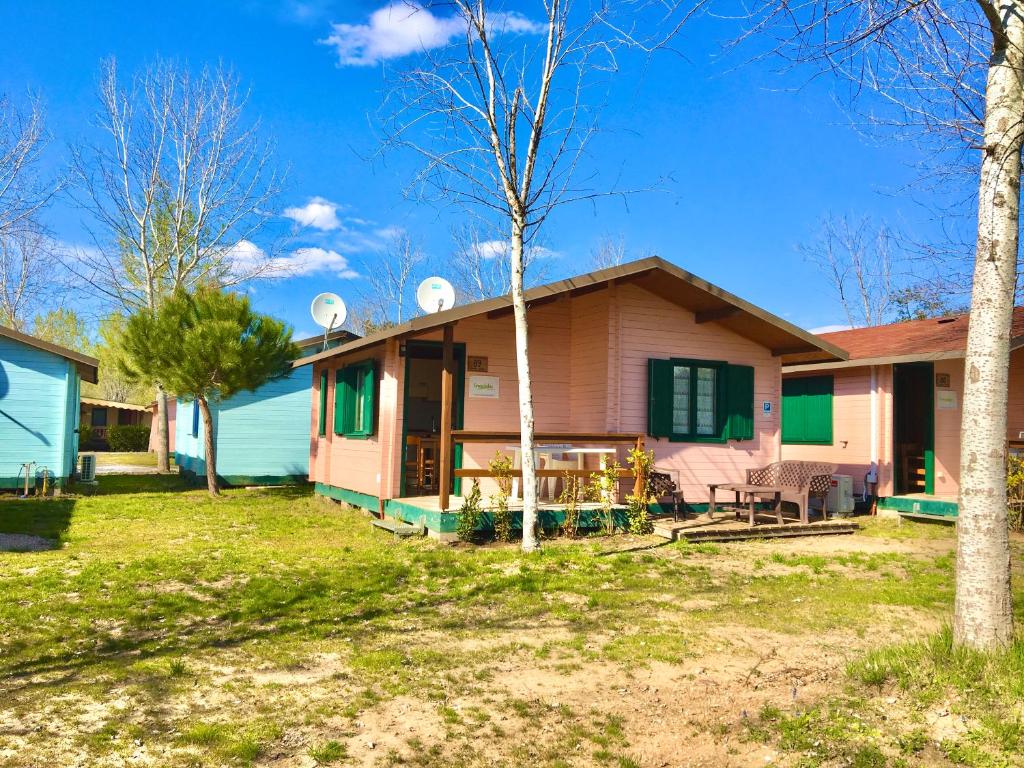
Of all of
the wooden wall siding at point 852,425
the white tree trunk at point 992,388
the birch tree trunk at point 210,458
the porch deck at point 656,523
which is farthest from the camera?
the birch tree trunk at point 210,458

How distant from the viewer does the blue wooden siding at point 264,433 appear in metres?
16.6

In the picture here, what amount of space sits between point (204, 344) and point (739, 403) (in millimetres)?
8906

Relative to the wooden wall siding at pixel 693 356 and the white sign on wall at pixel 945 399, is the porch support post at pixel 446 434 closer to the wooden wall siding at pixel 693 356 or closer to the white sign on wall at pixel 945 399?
the wooden wall siding at pixel 693 356

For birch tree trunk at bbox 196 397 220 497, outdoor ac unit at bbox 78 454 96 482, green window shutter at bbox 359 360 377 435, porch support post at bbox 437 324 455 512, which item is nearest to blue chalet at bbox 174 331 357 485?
birch tree trunk at bbox 196 397 220 497

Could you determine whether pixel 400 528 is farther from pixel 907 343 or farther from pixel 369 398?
pixel 907 343

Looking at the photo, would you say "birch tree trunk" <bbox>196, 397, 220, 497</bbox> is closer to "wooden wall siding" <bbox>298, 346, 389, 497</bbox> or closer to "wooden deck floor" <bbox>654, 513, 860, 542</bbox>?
"wooden wall siding" <bbox>298, 346, 389, 497</bbox>

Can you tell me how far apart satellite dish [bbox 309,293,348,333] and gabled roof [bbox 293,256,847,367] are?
1802mm

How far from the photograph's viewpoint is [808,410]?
45.8 feet

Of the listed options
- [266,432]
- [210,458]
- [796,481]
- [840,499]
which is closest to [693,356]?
[796,481]

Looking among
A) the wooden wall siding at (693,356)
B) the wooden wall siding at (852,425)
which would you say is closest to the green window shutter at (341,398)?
the wooden wall siding at (693,356)

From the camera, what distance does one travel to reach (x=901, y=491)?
12.7 m

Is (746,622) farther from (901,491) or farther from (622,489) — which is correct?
(901,491)

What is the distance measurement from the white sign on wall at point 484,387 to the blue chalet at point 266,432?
6.47 meters

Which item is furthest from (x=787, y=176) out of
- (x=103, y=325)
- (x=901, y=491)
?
(x=103, y=325)
